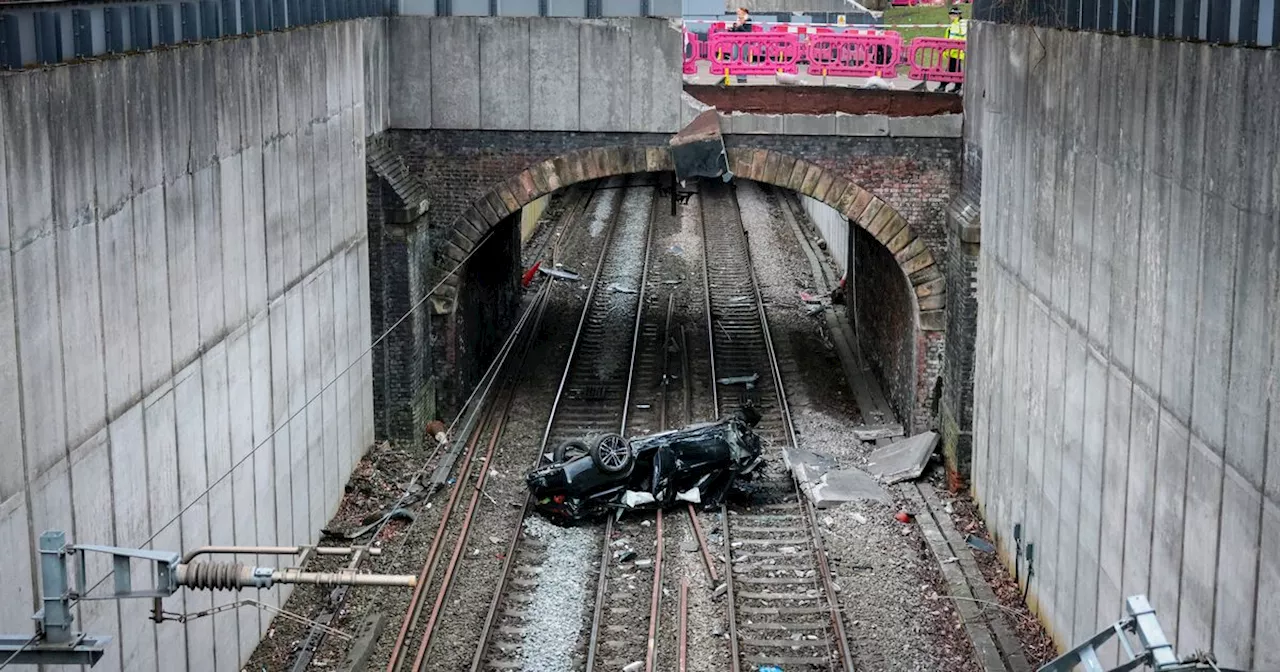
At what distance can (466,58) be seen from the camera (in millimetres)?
20547

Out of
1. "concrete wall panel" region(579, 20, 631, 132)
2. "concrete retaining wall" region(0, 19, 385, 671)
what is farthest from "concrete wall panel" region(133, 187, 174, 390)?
"concrete wall panel" region(579, 20, 631, 132)

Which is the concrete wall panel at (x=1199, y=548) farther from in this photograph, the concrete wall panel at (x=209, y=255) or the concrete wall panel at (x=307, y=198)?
the concrete wall panel at (x=307, y=198)

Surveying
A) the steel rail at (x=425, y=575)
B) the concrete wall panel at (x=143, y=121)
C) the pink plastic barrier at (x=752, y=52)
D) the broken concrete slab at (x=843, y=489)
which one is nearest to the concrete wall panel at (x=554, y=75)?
the pink plastic barrier at (x=752, y=52)

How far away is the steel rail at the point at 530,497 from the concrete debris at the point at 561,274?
0.39 meters

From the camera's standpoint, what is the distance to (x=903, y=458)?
1972 centimetres

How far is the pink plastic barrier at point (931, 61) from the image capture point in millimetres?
20859

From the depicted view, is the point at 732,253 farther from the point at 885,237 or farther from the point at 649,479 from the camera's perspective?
the point at 649,479

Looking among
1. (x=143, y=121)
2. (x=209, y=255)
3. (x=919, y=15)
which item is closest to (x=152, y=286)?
(x=143, y=121)

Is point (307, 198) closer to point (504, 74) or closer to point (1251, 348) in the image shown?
point (504, 74)

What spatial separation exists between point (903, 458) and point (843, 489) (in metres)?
1.45

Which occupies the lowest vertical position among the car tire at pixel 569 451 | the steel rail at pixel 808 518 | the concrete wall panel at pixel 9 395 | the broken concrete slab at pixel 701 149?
the steel rail at pixel 808 518

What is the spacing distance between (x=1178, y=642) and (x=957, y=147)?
10610 millimetres

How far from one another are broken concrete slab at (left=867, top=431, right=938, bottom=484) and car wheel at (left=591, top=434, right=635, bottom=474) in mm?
3513

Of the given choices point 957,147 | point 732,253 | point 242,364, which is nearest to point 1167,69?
point 242,364
